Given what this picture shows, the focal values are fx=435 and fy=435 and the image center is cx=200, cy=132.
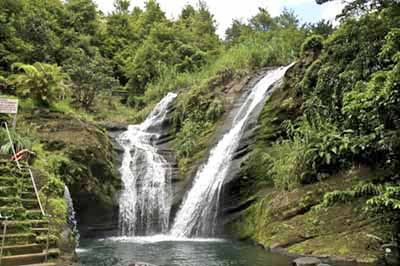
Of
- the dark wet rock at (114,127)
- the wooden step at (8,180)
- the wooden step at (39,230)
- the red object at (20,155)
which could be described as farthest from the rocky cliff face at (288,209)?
the dark wet rock at (114,127)

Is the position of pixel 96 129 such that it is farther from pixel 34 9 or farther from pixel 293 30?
pixel 293 30

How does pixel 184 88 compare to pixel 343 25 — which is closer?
pixel 343 25

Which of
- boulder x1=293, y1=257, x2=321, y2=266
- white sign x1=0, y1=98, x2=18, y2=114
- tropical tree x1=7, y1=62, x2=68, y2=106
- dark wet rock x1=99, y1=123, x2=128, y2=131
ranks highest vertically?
tropical tree x1=7, y1=62, x2=68, y2=106

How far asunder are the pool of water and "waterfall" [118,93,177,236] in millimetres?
1427

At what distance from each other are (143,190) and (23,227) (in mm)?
8498

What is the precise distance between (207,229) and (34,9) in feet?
61.9

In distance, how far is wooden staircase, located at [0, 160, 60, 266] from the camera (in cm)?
741

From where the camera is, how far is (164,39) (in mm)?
31141

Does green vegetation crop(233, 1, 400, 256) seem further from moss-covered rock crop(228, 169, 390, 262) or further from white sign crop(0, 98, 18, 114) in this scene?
white sign crop(0, 98, 18, 114)

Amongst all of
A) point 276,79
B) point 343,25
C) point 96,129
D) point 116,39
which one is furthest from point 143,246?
point 116,39

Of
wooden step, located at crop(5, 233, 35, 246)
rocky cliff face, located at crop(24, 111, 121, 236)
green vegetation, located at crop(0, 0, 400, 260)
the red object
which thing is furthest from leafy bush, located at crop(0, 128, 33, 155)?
wooden step, located at crop(5, 233, 35, 246)

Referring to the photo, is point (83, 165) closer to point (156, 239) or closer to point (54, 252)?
point (156, 239)

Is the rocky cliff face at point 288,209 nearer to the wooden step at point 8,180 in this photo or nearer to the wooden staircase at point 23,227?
the wooden staircase at point 23,227

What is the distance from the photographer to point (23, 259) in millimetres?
7324
